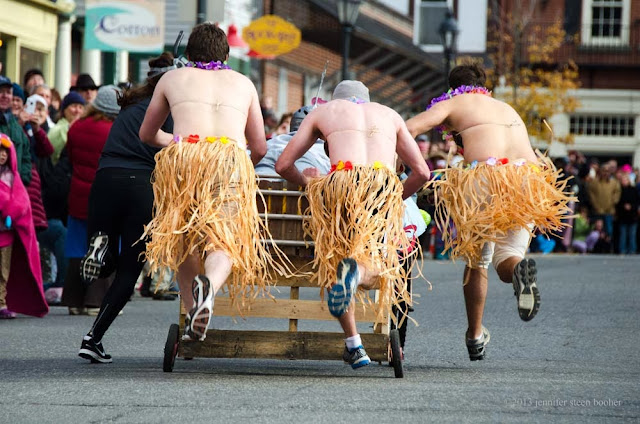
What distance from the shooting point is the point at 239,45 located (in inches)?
1092

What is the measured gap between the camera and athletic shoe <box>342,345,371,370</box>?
8.15 m

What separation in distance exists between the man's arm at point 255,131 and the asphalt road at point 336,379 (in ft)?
4.31

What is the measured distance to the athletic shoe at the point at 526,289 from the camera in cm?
830

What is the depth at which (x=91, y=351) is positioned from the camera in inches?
351

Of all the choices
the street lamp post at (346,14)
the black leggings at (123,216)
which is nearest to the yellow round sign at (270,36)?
the street lamp post at (346,14)

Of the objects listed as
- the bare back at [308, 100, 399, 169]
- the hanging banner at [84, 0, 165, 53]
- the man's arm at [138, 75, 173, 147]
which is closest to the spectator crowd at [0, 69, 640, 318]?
the bare back at [308, 100, 399, 169]

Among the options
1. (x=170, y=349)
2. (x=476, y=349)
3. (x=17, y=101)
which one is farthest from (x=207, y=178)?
(x=17, y=101)

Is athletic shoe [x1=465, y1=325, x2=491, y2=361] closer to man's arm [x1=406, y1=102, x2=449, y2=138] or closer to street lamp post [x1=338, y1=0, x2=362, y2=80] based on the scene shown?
man's arm [x1=406, y1=102, x2=449, y2=138]

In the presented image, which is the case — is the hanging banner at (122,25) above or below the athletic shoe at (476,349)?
above

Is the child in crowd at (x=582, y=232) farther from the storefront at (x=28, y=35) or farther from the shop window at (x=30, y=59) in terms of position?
the shop window at (x=30, y=59)

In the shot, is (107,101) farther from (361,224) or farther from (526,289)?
(526,289)

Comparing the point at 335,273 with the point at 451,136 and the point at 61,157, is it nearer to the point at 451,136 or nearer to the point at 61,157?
the point at 451,136

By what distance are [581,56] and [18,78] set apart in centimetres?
3075

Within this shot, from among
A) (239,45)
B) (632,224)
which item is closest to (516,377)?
(239,45)
